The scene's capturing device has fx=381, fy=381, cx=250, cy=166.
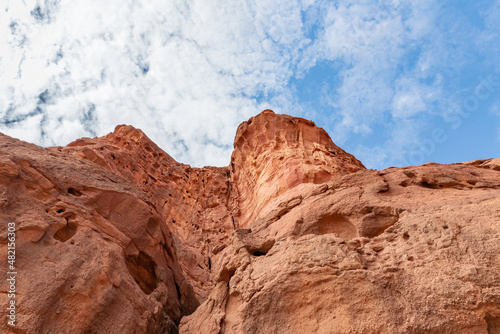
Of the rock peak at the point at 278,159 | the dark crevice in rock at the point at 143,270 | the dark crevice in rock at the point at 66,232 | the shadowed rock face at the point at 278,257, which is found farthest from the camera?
the rock peak at the point at 278,159

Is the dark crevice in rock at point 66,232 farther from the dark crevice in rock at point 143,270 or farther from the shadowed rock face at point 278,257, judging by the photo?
the dark crevice in rock at point 143,270

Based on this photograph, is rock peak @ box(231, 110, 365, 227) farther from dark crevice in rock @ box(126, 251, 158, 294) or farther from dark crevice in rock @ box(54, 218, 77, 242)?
dark crevice in rock @ box(54, 218, 77, 242)

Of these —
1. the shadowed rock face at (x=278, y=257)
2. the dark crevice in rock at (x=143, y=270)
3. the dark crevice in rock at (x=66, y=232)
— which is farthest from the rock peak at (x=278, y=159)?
the dark crevice in rock at (x=66, y=232)

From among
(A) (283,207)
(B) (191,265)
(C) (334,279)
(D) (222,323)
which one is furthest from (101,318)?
(B) (191,265)

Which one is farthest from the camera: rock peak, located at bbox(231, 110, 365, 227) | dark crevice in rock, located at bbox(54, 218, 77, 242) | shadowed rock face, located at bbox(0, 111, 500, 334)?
rock peak, located at bbox(231, 110, 365, 227)

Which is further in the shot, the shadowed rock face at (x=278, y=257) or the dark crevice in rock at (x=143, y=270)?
the dark crevice in rock at (x=143, y=270)

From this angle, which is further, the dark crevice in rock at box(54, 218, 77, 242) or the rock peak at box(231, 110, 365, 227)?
the rock peak at box(231, 110, 365, 227)

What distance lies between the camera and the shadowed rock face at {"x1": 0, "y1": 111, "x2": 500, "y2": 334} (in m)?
6.72

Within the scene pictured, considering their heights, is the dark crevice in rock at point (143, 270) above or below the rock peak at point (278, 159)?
below

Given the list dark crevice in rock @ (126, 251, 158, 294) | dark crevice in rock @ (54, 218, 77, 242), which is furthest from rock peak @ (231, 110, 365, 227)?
dark crevice in rock @ (54, 218, 77, 242)

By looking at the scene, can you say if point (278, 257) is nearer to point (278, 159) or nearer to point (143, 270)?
point (143, 270)

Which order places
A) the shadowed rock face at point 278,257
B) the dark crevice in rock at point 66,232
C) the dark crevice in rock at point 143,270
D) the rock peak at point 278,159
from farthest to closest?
the rock peak at point 278,159 < the dark crevice in rock at point 143,270 < the dark crevice in rock at point 66,232 < the shadowed rock face at point 278,257

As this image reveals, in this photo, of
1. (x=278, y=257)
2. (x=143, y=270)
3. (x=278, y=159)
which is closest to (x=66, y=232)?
(x=143, y=270)

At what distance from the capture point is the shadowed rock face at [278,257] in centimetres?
672
